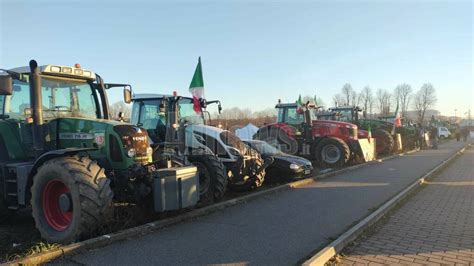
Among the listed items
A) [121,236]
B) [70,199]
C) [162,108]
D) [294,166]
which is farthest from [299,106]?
[70,199]

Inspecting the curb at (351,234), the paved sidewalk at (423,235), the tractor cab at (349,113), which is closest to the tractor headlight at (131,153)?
the curb at (351,234)

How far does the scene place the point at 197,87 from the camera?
1083 cm

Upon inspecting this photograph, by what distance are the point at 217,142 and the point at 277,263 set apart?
17.8 feet

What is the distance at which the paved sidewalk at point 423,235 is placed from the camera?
576 centimetres

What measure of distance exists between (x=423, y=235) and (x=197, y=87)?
6.26m

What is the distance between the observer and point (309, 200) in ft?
31.6

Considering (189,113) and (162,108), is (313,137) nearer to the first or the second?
(189,113)

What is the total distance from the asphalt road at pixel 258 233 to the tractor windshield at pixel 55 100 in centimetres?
281

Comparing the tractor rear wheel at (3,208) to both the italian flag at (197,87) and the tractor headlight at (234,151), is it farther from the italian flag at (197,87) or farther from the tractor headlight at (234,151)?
the italian flag at (197,87)

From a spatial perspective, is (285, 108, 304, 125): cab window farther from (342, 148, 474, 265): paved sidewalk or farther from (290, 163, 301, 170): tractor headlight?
(342, 148, 474, 265): paved sidewalk

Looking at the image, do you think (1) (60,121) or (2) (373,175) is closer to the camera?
(1) (60,121)

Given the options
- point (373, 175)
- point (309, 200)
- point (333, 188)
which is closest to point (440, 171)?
point (373, 175)

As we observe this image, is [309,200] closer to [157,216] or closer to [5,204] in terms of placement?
[157,216]

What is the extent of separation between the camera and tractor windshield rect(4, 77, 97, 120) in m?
7.31
